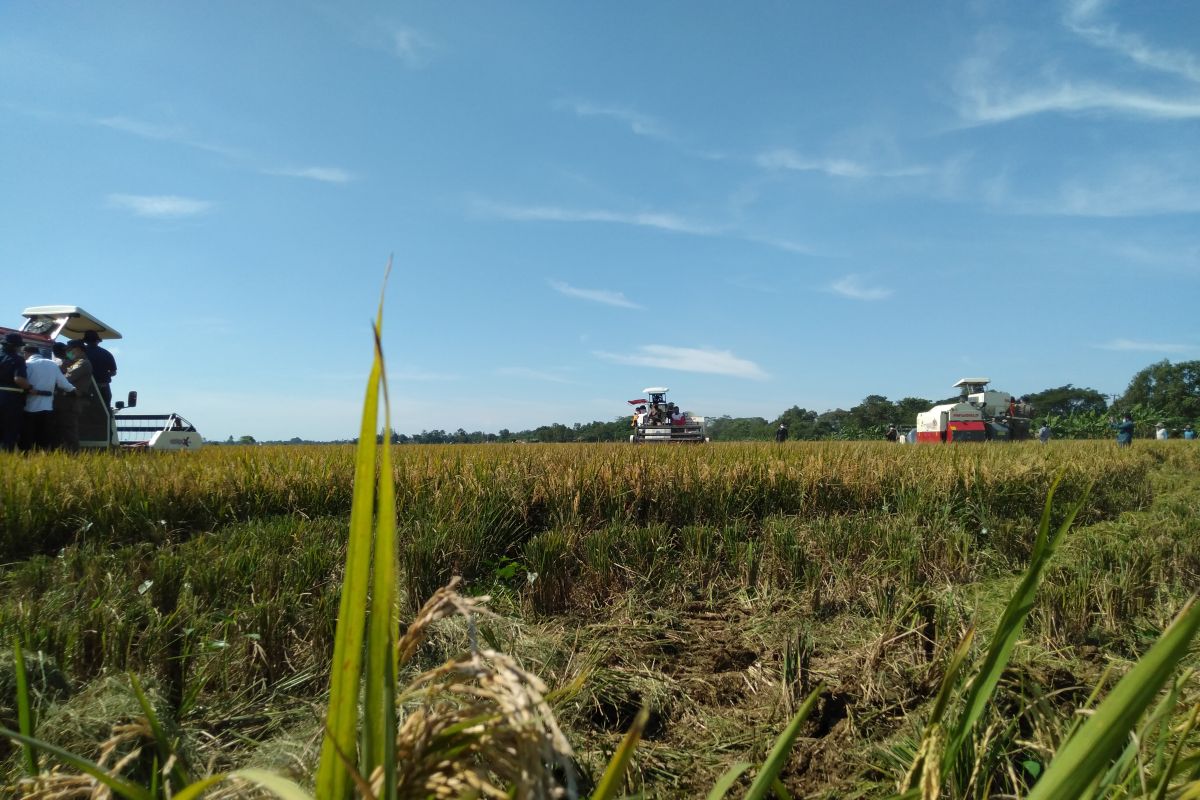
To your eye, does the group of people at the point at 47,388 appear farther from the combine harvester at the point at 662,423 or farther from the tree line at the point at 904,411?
the tree line at the point at 904,411

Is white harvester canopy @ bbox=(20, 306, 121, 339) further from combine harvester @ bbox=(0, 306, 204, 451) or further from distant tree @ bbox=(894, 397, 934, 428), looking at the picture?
distant tree @ bbox=(894, 397, 934, 428)

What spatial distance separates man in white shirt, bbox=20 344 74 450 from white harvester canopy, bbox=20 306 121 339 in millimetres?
1294

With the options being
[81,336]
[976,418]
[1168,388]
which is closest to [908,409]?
[1168,388]

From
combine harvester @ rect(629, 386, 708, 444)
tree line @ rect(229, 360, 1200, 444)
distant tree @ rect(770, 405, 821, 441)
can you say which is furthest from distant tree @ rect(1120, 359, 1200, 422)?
combine harvester @ rect(629, 386, 708, 444)

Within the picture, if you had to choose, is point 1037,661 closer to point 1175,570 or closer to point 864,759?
point 864,759

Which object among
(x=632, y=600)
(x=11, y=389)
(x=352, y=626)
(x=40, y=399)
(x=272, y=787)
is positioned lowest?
(x=632, y=600)

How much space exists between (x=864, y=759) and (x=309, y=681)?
2053mm

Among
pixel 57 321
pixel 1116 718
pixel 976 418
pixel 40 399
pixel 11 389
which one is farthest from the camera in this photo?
pixel 976 418

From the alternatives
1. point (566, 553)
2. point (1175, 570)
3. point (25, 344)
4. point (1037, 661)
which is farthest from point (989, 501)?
point (25, 344)

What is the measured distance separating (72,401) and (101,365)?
1.13 m

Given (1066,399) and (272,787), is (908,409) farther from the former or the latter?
(272,787)

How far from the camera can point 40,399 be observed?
26.4ft

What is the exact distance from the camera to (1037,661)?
8.66 feet

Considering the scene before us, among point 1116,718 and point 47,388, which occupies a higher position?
point 47,388
